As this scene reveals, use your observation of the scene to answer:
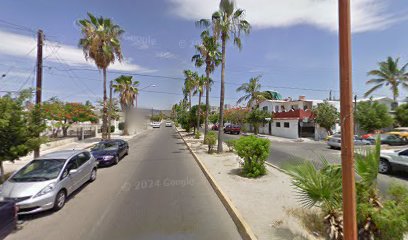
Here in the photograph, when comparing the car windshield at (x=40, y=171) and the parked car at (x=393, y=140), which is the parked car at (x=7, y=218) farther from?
the parked car at (x=393, y=140)

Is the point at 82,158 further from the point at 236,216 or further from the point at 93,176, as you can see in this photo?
the point at 236,216

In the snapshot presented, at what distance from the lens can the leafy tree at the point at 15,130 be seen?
769cm

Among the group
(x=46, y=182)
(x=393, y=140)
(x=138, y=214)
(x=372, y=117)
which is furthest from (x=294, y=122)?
(x=46, y=182)

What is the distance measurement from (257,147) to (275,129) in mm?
28036

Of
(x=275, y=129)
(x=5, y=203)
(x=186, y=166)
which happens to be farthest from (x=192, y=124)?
(x=5, y=203)

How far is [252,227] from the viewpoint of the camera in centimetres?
498

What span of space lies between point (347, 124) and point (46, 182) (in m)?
7.50

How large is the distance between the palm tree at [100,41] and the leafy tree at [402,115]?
119ft

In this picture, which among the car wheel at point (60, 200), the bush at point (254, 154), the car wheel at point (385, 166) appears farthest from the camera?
the car wheel at point (385, 166)

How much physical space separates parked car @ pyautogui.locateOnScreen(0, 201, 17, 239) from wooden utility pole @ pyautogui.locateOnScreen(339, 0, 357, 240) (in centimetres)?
648

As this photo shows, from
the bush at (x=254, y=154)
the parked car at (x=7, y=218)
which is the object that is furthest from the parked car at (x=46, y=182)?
the bush at (x=254, y=154)

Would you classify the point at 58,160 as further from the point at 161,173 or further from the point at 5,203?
the point at 161,173

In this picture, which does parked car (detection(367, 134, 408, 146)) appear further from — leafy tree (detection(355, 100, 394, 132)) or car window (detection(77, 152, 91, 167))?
car window (detection(77, 152, 91, 167))

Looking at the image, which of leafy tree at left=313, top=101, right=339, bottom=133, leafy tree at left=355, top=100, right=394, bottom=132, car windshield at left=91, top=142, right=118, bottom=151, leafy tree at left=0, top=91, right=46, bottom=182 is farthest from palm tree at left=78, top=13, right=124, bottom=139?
leafy tree at left=355, top=100, right=394, bottom=132
